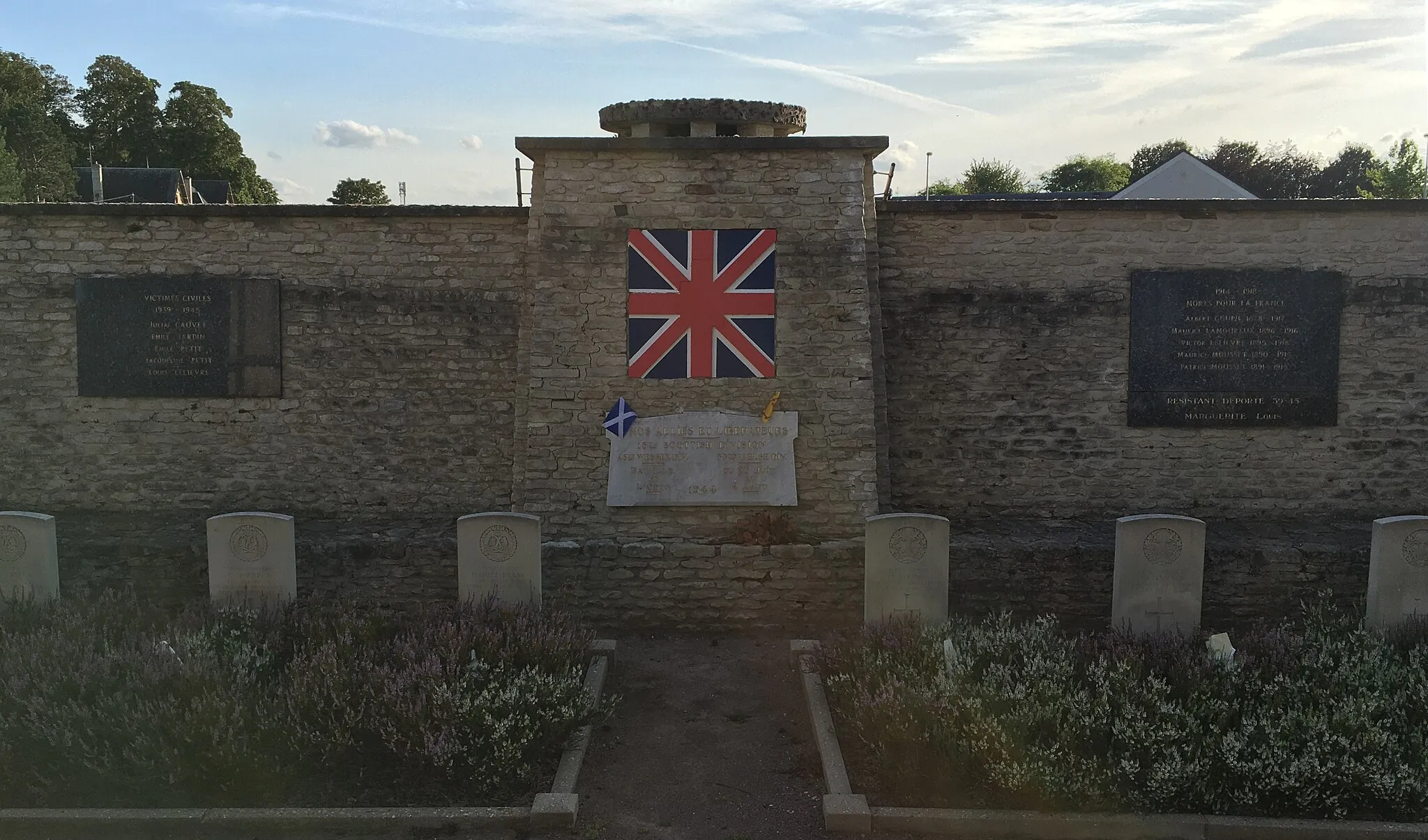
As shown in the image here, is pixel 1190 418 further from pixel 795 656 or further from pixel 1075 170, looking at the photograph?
pixel 1075 170

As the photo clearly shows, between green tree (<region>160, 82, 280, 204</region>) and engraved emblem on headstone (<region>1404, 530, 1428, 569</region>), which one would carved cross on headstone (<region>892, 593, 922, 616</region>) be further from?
green tree (<region>160, 82, 280, 204</region>)

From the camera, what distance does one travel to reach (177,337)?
9289mm

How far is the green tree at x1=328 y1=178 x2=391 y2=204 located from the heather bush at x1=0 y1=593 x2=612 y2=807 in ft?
162

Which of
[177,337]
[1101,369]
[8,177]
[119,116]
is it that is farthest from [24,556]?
[119,116]

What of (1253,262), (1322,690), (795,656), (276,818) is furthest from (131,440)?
(1253,262)

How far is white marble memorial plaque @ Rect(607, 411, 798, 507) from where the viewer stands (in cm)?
831

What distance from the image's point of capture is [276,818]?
15.4ft

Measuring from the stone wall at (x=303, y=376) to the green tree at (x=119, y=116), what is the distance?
38.9 meters

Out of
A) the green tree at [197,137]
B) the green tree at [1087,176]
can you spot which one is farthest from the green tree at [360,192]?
the green tree at [1087,176]

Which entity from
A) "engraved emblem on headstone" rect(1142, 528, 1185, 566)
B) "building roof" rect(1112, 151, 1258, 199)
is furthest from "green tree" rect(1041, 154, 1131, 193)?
"engraved emblem on headstone" rect(1142, 528, 1185, 566)

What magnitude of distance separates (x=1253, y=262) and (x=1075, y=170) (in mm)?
53089

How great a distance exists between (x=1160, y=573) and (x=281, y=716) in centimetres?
587

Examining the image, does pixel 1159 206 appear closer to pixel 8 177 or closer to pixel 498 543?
pixel 498 543

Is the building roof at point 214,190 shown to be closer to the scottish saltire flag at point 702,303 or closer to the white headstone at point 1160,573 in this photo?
the scottish saltire flag at point 702,303
